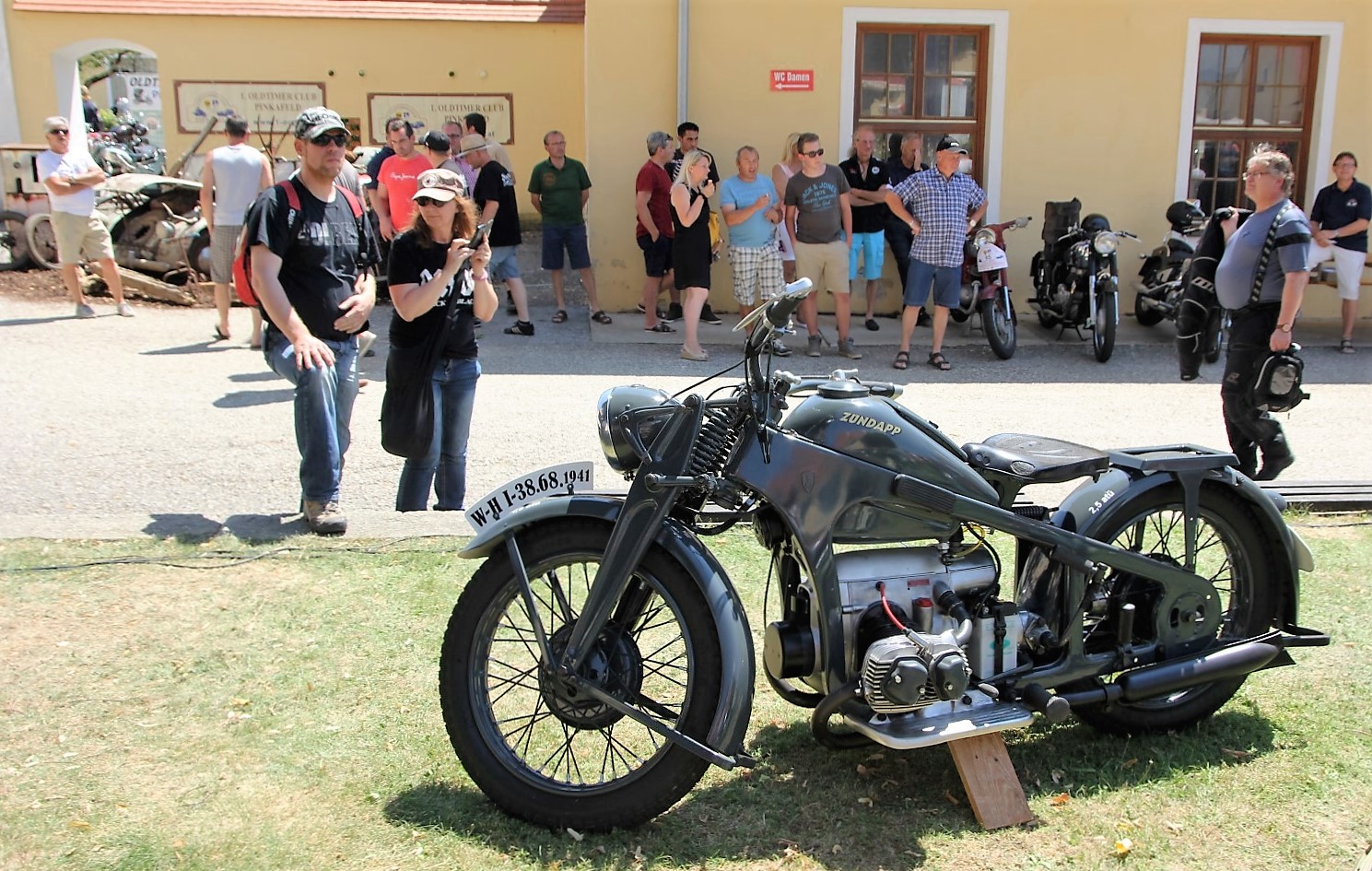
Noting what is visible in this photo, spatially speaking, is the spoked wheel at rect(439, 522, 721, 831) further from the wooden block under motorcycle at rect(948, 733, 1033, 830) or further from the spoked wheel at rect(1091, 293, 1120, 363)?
the spoked wheel at rect(1091, 293, 1120, 363)

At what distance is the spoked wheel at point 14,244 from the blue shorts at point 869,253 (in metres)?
9.87

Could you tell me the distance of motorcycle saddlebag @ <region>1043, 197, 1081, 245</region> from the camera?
1212 cm

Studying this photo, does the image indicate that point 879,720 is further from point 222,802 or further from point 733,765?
point 222,802

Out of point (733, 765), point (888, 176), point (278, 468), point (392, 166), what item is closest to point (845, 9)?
point (888, 176)

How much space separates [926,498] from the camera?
3377 mm

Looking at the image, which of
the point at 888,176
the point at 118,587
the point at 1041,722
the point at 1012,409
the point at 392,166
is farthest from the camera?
the point at 888,176

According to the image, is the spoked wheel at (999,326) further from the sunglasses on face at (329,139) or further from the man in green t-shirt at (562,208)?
the sunglasses on face at (329,139)

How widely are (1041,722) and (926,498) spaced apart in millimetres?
1102

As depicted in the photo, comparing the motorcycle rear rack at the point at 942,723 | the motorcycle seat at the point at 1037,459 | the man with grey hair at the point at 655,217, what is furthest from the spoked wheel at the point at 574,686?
the man with grey hair at the point at 655,217

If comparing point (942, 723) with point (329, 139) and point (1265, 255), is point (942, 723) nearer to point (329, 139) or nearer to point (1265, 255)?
point (329, 139)

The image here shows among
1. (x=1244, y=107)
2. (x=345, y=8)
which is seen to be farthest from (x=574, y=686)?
(x=345, y=8)

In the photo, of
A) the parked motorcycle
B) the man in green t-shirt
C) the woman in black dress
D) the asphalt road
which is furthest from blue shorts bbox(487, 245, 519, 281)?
the parked motorcycle

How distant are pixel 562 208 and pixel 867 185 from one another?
294 centimetres

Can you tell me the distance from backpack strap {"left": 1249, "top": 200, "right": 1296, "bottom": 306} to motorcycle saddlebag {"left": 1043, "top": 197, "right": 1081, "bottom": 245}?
576 centimetres
